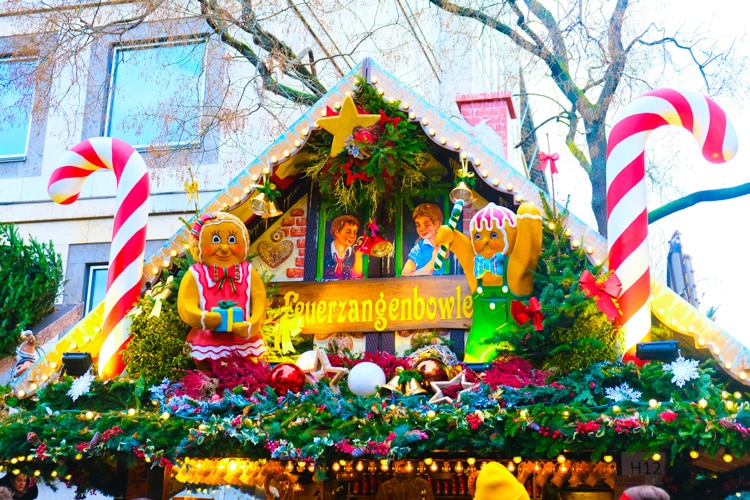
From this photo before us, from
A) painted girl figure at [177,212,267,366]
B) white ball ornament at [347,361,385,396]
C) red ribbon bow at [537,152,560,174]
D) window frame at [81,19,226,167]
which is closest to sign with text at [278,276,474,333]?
painted girl figure at [177,212,267,366]

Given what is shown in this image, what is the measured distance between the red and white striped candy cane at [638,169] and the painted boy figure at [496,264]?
0.70 metres

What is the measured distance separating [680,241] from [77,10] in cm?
847

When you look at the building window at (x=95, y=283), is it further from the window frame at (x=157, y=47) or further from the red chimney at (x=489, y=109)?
the red chimney at (x=489, y=109)

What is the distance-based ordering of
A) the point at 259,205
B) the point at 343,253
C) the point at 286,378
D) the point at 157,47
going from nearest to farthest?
the point at 286,378 < the point at 259,205 < the point at 343,253 < the point at 157,47

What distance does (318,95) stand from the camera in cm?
1415

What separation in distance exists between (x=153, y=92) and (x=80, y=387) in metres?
8.09

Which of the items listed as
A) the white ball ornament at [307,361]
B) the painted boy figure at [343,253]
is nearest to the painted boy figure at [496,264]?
the painted boy figure at [343,253]

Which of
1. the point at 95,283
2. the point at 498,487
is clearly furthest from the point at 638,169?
the point at 95,283

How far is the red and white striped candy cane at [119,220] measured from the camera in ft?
27.1

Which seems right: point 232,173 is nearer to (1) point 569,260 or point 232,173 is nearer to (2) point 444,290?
(2) point 444,290

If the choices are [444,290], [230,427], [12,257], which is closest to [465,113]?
[444,290]

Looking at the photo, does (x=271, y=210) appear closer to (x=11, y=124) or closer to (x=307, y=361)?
(x=307, y=361)

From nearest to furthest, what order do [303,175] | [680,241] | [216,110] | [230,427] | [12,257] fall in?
[230,427] < [303,175] < [680,241] < [12,257] < [216,110]

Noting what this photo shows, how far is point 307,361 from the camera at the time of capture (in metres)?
7.81
